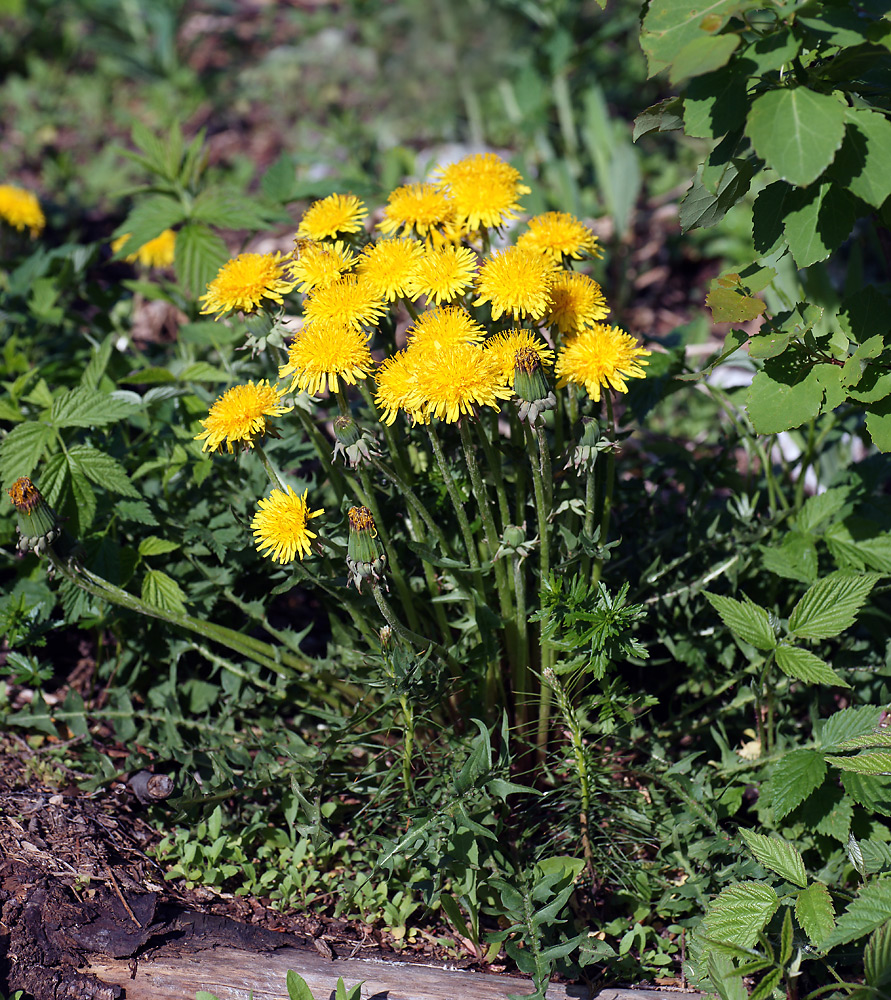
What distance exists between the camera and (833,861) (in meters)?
1.84

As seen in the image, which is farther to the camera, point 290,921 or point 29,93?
point 29,93

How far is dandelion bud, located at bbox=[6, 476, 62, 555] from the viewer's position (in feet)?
5.49

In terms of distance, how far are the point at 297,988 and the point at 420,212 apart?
152 cm

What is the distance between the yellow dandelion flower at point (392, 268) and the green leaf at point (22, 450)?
901mm

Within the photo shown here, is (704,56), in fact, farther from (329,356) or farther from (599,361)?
(329,356)

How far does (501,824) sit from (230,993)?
0.62 m

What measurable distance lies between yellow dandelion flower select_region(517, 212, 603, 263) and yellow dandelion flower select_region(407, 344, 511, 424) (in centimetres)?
40

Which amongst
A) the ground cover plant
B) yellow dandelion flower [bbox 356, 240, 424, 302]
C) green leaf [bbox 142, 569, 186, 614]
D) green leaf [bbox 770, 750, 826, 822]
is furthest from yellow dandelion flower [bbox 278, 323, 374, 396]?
green leaf [bbox 770, 750, 826, 822]

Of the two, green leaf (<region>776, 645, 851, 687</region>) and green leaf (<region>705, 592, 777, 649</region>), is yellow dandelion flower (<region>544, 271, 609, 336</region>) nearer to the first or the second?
green leaf (<region>705, 592, 777, 649</region>)

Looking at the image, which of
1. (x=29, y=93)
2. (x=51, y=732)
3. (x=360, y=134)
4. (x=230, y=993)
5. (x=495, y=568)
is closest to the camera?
(x=230, y=993)

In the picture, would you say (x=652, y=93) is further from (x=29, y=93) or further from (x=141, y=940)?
(x=141, y=940)

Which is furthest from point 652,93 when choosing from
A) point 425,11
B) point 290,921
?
point 290,921

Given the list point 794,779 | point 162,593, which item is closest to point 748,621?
point 794,779

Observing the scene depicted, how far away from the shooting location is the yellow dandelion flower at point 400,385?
4.99 ft
